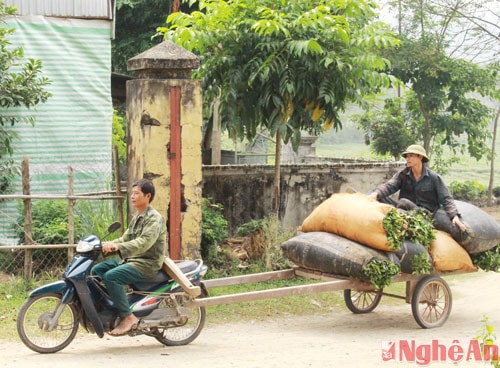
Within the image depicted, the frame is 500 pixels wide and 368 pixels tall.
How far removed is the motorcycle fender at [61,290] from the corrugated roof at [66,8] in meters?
6.23

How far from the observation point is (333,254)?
7961 millimetres

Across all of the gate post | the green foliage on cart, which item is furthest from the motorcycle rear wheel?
the green foliage on cart

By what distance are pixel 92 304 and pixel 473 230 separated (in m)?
4.07

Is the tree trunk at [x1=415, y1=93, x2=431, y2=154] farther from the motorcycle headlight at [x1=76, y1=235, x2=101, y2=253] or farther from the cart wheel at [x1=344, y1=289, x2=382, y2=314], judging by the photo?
the motorcycle headlight at [x1=76, y1=235, x2=101, y2=253]

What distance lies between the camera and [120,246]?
691cm

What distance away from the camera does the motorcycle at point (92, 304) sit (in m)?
6.84

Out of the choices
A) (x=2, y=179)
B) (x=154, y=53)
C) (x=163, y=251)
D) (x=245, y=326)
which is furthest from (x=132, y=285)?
(x=2, y=179)

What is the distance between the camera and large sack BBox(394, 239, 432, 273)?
806 cm

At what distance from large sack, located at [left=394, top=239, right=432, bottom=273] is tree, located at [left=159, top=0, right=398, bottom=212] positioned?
2857 mm

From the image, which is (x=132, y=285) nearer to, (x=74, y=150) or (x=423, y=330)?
(x=423, y=330)

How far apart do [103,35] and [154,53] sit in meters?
3.51

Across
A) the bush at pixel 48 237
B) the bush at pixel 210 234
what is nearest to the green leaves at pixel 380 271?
the bush at pixel 210 234

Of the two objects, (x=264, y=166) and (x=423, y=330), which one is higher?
(x=264, y=166)

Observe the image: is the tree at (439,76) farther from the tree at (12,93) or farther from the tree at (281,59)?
the tree at (12,93)
